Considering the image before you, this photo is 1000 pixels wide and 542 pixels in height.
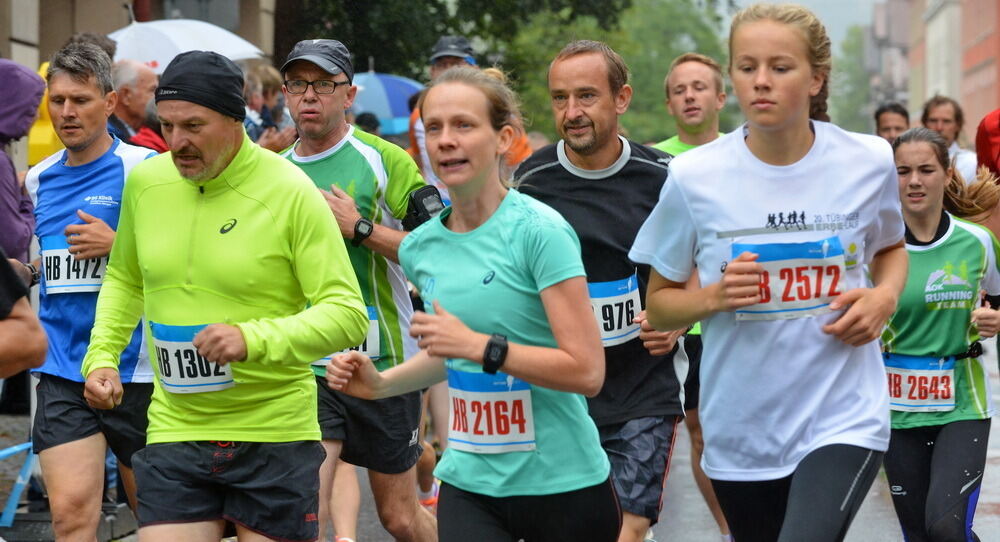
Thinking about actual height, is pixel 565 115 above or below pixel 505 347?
above

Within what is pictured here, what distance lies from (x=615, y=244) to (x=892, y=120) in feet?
21.4

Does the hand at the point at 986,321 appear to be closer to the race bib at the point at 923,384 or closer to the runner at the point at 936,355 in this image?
the runner at the point at 936,355

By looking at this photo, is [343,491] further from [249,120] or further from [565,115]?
[249,120]

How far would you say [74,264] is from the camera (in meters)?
6.39

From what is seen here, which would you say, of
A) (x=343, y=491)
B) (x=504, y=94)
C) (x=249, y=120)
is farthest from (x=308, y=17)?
(x=504, y=94)

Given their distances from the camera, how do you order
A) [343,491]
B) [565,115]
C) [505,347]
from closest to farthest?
[505,347] < [565,115] < [343,491]

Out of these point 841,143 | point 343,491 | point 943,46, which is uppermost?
point 943,46

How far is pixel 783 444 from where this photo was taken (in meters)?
4.55

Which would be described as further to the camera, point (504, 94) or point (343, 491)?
point (343, 491)

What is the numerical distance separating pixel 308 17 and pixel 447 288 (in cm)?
1945

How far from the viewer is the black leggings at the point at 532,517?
4.46m

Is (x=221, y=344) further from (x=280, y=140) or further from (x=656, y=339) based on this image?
(x=280, y=140)

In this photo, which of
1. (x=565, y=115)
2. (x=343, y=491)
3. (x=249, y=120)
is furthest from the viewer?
(x=249, y=120)

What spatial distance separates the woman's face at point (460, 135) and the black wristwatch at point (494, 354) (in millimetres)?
503
